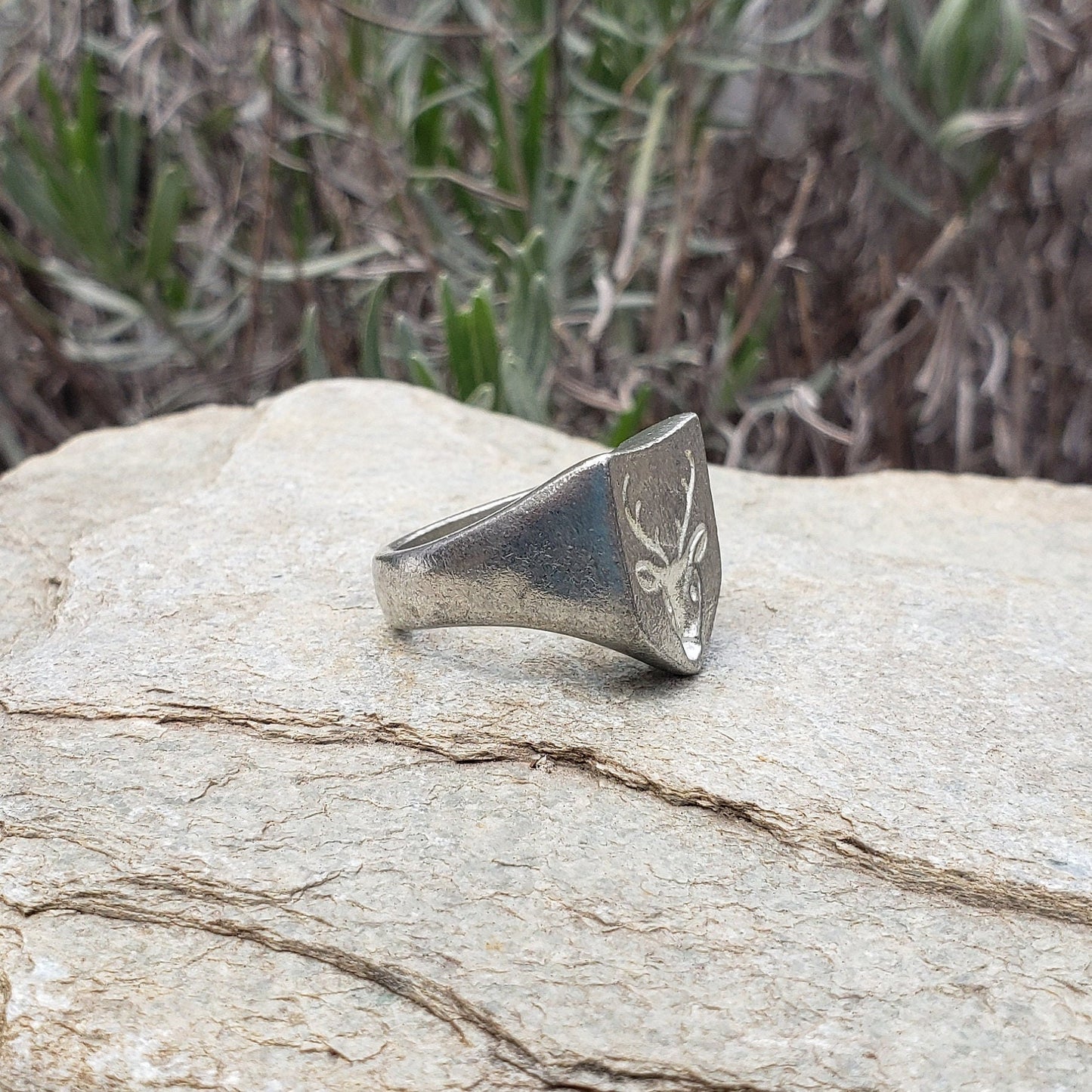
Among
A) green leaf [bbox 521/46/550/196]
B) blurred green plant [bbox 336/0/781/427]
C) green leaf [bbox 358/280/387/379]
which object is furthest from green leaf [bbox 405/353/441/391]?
green leaf [bbox 521/46/550/196]

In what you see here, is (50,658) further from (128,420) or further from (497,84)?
(128,420)

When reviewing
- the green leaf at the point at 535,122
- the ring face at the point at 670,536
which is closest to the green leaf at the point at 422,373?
the green leaf at the point at 535,122

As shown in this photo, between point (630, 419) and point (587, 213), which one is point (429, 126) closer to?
point (587, 213)

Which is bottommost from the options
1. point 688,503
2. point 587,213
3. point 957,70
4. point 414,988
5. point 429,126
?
point 414,988

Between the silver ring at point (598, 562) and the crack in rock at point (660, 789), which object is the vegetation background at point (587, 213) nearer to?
the silver ring at point (598, 562)

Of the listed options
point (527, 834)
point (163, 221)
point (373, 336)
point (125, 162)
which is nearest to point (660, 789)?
point (527, 834)

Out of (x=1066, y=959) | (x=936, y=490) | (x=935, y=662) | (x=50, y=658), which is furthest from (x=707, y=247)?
(x=1066, y=959)

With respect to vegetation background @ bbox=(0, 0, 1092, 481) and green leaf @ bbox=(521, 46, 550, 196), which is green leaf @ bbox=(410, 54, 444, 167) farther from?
green leaf @ bbox=(521, 46, 550, 196)

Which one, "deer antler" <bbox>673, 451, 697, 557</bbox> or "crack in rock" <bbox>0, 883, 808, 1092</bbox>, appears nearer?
"crack in rock" <bbox>0, 883, 808, 1092</bbox>
